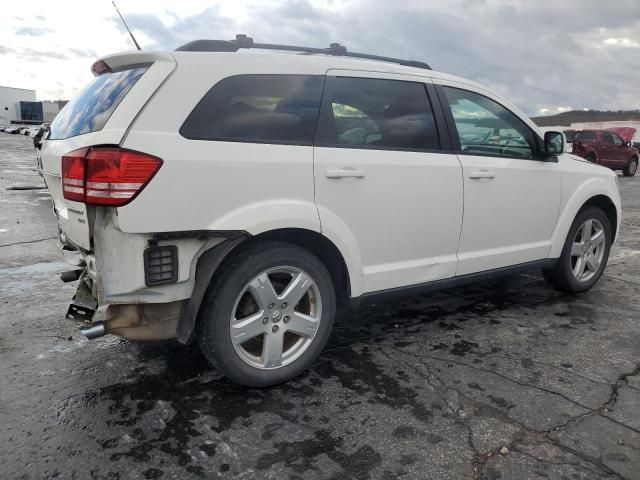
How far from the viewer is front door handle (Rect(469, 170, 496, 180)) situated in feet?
11.8

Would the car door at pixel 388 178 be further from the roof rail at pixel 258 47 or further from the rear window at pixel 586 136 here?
the rear window at pixel 586 136

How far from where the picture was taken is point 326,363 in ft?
10.7

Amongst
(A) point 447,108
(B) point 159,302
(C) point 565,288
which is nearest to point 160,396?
(B) point 159,302

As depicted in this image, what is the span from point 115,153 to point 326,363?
1.79 meters

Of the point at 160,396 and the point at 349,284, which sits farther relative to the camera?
the point at 349,284

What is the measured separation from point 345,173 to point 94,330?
61.8 inches

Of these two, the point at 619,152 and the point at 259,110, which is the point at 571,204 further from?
the point at 619,152

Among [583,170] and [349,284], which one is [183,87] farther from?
[583,170]

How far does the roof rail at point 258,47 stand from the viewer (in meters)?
2.82

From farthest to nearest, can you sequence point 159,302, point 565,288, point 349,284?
point 565,288 < point 349,284 < point 159,302

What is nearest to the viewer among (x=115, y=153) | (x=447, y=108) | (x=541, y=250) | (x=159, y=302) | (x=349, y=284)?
(x=115, y=153)

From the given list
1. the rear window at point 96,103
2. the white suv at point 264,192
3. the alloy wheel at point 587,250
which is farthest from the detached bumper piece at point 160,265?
the alloy wheel at point 587,250

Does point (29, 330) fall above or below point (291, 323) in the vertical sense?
below

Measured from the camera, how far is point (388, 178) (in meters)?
3.15
